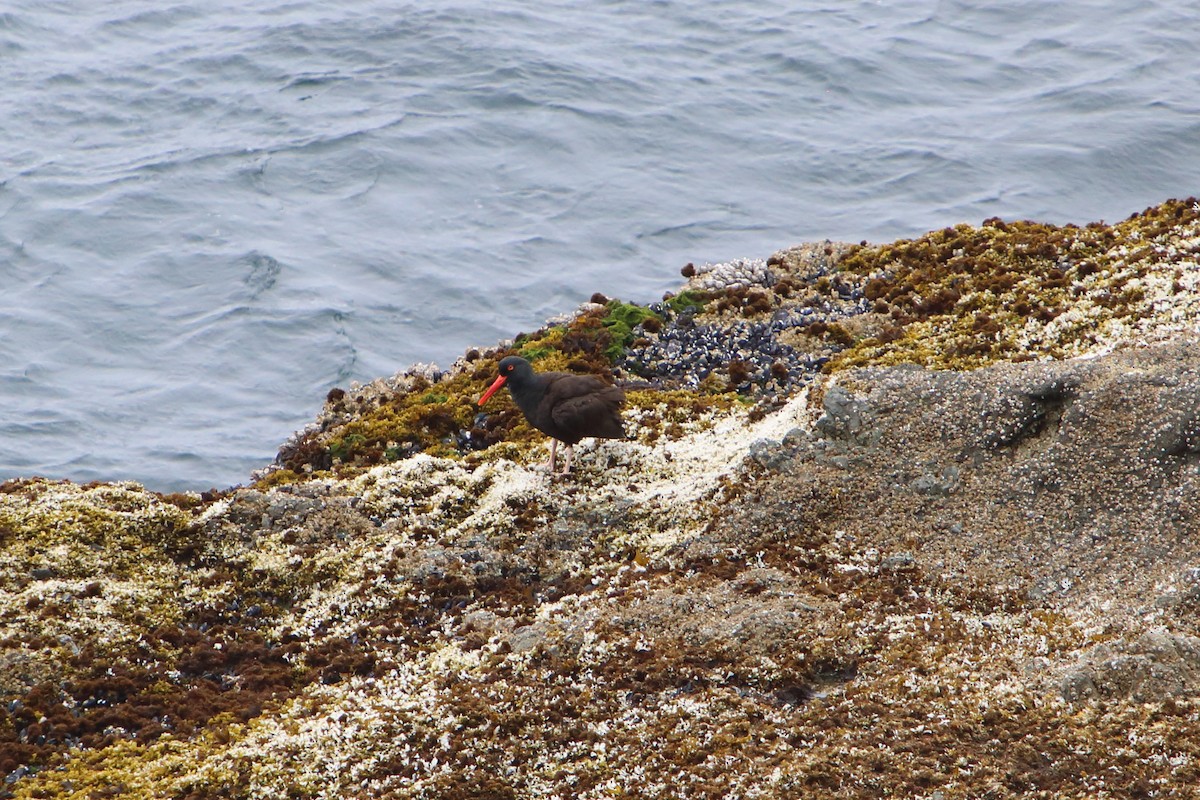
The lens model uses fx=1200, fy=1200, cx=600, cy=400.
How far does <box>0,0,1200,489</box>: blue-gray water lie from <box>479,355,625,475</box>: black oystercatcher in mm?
8734

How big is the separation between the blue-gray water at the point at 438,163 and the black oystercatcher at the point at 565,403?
8.73 meters

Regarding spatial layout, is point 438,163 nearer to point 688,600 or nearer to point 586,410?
point 586,410

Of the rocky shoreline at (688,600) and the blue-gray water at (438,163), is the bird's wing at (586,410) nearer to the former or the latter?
the rocky shoreline at (688,600)

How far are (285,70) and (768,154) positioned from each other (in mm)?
14500

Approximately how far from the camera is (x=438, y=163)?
30.4 meters

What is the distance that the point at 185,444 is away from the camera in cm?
2038

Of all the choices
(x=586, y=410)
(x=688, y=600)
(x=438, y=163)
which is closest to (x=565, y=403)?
(x=586, y=410)

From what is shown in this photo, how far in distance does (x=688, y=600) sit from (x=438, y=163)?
911 inches

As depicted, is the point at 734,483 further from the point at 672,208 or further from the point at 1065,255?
the point at 672,208

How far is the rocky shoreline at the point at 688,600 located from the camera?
24.7 ft

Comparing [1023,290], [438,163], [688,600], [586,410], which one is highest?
[1023,290]

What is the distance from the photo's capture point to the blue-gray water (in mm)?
23234

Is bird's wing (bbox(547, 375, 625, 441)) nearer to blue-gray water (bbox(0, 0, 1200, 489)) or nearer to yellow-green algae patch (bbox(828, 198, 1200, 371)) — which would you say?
yellow-green algae patch (bbox(828, 198, 1200, 371))

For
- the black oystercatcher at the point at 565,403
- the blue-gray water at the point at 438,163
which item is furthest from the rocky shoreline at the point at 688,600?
the blue-gray water at the point at 438,163
